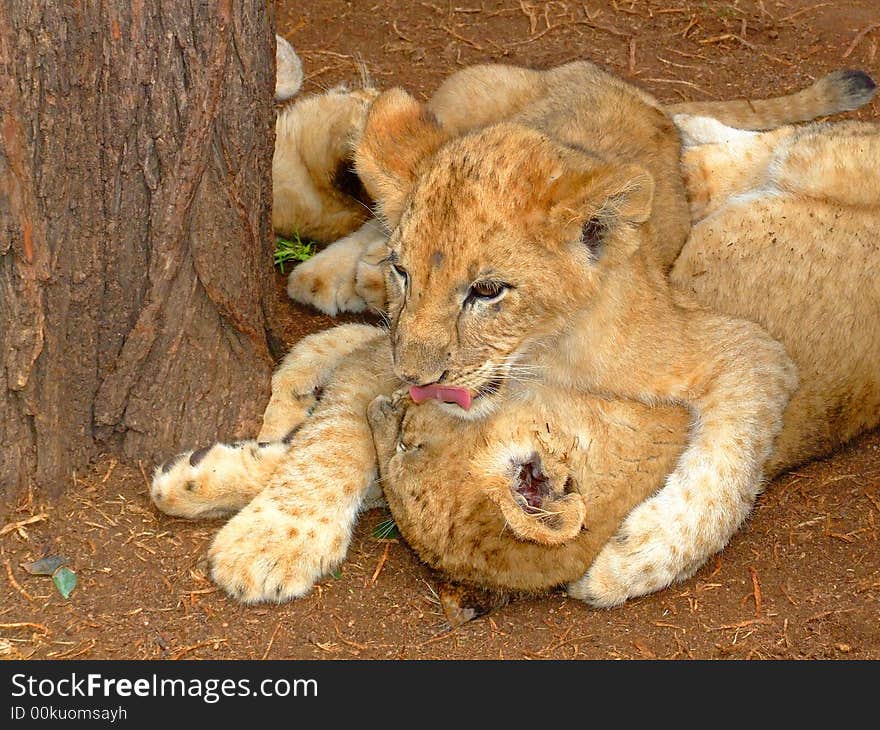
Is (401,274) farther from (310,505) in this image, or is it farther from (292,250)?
(292,250)

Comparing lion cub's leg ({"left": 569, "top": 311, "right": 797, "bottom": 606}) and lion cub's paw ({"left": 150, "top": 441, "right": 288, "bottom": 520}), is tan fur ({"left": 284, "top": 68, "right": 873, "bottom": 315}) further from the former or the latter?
lion cub's paw ({"left": 150, "top": 441, "right": 288, "bottom": 520})

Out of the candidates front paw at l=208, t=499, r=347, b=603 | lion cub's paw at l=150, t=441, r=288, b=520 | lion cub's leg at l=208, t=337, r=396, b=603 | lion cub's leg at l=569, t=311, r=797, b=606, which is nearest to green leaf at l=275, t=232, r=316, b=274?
lion cub's leg at l=208, t=337, r=396, b=603

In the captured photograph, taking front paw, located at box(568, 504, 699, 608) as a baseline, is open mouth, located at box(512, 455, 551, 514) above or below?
above

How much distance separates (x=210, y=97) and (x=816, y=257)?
8.03 feet

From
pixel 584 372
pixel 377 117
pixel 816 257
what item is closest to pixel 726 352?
pixel 584 372

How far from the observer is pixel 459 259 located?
3559mm

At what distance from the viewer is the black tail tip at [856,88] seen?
230 inches

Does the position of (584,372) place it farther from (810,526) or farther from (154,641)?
(154,641)

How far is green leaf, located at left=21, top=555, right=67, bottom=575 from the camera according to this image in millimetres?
3764

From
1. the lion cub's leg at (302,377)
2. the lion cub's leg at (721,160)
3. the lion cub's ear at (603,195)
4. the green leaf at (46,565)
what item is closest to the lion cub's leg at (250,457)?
the lion cub's leg at (302,377)

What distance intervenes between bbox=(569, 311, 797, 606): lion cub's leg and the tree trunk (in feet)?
4.46

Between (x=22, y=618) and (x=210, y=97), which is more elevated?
(x=210, y=97)

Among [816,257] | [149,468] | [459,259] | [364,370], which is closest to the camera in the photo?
[459,259]

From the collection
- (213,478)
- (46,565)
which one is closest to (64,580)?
(46,565)
